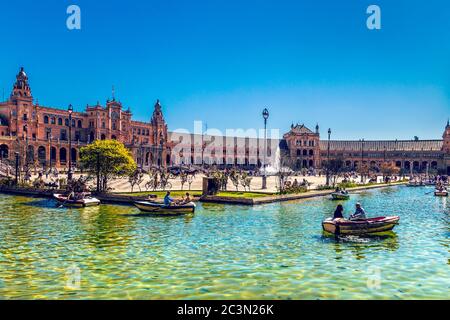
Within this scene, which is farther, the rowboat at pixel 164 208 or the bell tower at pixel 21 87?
the bell tower at pixel 21 87

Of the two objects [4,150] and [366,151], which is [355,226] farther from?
[366,151]

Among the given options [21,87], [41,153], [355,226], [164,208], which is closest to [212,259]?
[355,226]

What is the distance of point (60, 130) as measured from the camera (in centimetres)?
10944

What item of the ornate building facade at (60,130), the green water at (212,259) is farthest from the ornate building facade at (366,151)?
the green water at (212,259)

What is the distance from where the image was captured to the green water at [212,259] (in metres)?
12.6

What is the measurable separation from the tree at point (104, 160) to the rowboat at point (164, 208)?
1243cm

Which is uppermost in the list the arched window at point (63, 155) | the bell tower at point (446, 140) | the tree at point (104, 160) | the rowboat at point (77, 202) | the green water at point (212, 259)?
the bell tower at point (446, 140)

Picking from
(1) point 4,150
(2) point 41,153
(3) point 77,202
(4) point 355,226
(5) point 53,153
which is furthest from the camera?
(5) point 53,153

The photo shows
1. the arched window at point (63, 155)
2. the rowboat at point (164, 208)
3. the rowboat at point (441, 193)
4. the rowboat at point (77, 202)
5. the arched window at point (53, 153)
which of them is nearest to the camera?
the rowboat at point (164, 208)

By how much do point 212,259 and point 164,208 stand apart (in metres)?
11.8

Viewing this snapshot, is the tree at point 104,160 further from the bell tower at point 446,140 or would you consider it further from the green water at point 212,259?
the bell tower at point 446,140
